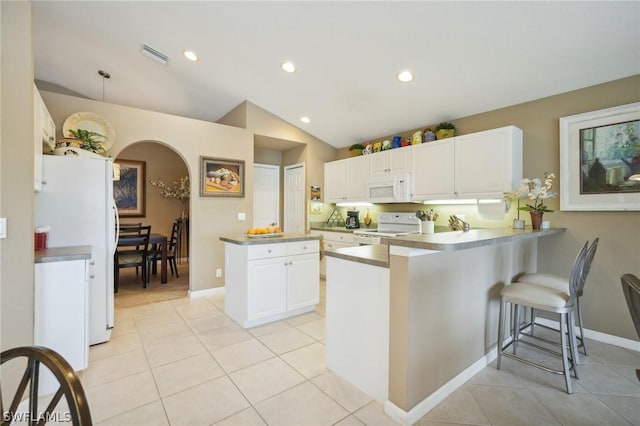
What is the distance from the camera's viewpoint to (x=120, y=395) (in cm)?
194

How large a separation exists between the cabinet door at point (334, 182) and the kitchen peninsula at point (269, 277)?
6.24 feet

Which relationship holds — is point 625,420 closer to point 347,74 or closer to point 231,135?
point 347,74

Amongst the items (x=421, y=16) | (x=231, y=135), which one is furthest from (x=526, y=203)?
(x=231, y=135)

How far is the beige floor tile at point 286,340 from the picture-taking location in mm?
2631

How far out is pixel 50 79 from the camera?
172 inches

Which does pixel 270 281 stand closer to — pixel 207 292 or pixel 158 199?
pixel 207 292

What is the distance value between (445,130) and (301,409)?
3.49 m

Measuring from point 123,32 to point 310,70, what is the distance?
2.13m

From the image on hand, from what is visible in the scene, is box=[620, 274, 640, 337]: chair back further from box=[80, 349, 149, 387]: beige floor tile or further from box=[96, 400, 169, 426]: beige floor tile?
box=[80, 349, 149, 387]: beige floor tile

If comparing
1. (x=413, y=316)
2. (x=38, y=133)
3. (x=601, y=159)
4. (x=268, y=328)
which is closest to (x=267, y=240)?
(x=268, y=328)

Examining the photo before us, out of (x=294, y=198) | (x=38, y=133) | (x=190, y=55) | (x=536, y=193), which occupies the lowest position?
(x=536, y=193)

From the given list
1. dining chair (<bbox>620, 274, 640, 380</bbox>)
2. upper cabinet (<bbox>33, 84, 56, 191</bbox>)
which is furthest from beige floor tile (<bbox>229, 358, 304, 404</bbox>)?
upper cabinet (<bbox>33, 84, 56, 191</bbox>)

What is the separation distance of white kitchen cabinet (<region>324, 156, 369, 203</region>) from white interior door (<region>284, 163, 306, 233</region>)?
0.49 meters

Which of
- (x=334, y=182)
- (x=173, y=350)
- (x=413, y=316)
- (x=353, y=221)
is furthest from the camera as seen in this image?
(x=334, y=182)
